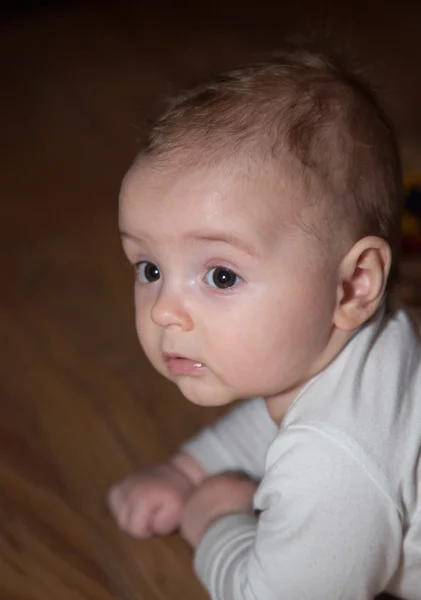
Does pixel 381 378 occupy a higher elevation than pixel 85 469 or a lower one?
higher

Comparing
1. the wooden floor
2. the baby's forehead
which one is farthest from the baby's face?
the wooden floor

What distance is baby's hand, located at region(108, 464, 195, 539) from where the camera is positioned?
1061mm

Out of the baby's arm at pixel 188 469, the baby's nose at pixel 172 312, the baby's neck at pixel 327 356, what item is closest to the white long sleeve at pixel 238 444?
the baby's arm at pixel 188 469

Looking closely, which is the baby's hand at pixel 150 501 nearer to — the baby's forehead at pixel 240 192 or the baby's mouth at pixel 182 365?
the baby's mouth at pixel 182 365

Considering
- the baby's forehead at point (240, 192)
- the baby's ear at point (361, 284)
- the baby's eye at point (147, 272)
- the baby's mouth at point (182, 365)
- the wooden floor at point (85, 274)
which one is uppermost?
the baby's forehead at point (240, 192)

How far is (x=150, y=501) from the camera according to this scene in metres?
1.07

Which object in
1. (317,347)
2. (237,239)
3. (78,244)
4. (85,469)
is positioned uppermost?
(237,239)

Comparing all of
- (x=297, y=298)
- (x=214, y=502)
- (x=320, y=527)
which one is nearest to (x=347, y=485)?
(x=320, y=527)

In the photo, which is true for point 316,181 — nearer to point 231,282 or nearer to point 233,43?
point 231,282

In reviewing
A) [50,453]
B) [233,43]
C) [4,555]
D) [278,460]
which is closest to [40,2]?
[233,43]

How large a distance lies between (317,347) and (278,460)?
0.11 metres

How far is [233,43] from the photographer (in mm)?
2074

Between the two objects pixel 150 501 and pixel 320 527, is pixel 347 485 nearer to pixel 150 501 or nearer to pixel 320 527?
pixel 320 527

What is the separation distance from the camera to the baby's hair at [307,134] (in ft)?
2.55
